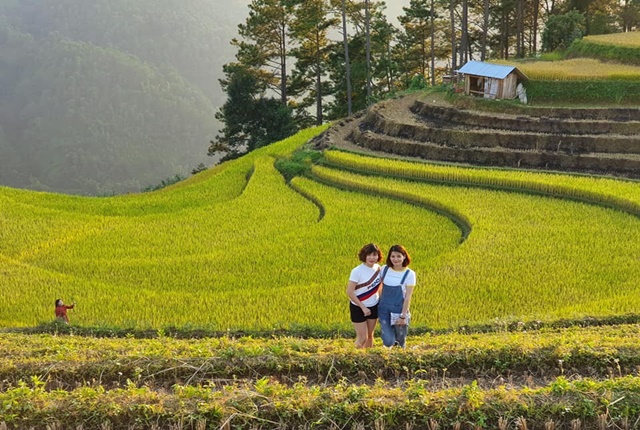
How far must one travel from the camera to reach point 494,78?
2603 cm

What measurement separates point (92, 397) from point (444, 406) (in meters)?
2.96

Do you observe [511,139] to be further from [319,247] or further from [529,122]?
[319,247]

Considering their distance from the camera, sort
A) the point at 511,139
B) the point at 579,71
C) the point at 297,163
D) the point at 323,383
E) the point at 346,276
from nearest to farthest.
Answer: the point at 323,383 < the point at 346,276 < the point at 511,139 < the point at 297,163 < the point at 579,71

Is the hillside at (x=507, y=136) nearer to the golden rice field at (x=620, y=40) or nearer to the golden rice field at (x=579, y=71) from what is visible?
the golden rice field at (x=579, y=71)

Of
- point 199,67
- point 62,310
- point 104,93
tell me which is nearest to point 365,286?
point 62,310

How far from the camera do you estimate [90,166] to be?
86.2 meters

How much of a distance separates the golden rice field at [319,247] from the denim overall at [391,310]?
2.66 metres

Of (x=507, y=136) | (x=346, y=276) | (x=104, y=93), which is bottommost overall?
(x=346, y=276)

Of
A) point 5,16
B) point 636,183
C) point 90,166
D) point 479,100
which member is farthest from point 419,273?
point 5,16

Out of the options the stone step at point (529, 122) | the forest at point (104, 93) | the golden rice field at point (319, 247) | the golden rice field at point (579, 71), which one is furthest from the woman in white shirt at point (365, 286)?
the forest at point (104, 93)

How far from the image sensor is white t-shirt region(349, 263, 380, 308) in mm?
6660

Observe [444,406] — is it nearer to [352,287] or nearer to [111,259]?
[352,287]

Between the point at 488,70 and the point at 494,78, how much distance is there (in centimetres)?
46

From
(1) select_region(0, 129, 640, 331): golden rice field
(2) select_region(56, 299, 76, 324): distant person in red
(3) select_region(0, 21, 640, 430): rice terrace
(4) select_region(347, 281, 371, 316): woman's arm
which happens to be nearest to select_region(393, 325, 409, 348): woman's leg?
(3) select_region(0, 21, 640, 430): rice terrace
